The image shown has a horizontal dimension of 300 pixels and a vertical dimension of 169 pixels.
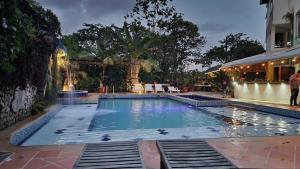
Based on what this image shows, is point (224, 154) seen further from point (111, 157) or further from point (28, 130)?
point (28, 130)

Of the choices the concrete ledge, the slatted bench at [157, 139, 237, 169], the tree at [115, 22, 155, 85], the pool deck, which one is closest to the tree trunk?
the tree at [115, 22, 155, 85]

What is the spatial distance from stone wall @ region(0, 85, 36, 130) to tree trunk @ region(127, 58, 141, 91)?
14.8 m

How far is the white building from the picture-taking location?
15617 millimetres

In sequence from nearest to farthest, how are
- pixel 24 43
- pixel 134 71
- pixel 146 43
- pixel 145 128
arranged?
pixel 24 43, pixel 145 128, pixel 146 43, pixel 134 71

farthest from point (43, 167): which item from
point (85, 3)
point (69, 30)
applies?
point (69, 30)

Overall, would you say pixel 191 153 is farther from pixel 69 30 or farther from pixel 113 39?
pixel 69 30

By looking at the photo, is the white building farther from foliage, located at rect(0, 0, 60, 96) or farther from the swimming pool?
foliage, located at rect(0, 0, 60, 96)

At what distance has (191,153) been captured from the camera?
3.74 m


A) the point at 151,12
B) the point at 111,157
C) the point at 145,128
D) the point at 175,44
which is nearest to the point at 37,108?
the point at 145,128

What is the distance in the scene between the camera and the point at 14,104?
8.20m

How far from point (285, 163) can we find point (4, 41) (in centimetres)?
438

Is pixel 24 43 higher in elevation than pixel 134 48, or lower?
lower

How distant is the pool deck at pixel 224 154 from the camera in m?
4.59

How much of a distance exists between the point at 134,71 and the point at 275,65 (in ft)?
34.3
